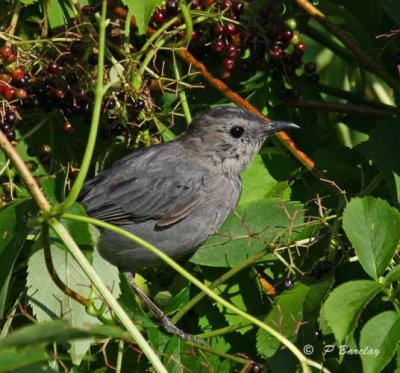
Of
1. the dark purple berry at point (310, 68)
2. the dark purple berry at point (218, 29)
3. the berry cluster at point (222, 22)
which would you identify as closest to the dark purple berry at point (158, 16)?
the berry cluster at point (222, 22)

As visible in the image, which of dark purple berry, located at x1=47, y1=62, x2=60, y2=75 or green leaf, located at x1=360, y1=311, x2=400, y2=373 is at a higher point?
dark purple berry, located at x1=47, y1=62, x2=60, y2=75

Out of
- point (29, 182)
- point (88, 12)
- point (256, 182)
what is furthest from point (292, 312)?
point (88, 12)

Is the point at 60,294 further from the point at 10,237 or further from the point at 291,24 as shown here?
the point at 291,24

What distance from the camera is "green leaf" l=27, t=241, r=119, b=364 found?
3.20 meters

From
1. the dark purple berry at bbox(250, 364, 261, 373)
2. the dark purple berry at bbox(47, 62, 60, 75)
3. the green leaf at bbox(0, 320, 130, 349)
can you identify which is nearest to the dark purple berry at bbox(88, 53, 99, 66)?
the dark purple berry at bbox(47, 62, 60, 75)

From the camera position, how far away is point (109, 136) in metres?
4.18

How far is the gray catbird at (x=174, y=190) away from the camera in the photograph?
4.55 metres

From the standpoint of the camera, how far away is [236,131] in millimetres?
4965

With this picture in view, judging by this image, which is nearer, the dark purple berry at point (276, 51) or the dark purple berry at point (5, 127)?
the dark purple berry at point (5, 127)

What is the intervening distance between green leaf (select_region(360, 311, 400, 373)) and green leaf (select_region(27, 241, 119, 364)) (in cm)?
97

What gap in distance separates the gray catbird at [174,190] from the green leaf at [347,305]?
4.97ft

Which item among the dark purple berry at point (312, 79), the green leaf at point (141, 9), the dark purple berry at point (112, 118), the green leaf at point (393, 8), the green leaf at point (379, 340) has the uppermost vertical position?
the green leaf at point (141, 9)

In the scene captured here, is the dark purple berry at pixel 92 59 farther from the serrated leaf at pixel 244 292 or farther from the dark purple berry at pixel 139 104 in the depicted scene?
the serrated leaf at pixel 244 292

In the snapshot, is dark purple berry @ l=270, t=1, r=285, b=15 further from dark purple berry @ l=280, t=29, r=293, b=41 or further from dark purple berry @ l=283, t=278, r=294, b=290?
dark purple berry @ l=283, t=278, r=294, b=290
